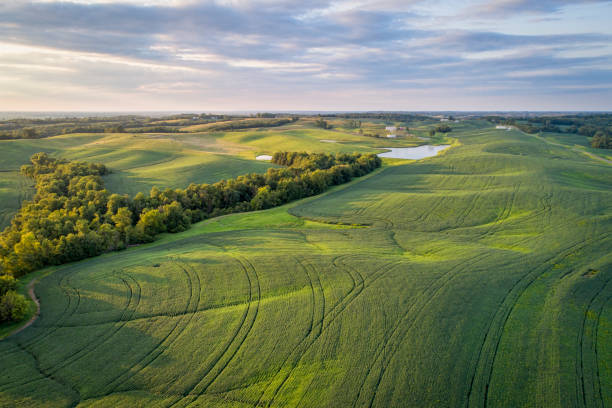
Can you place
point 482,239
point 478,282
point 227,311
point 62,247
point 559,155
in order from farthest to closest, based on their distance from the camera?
1. point 559,155
2. point 482,239
3. point 62,247
4. point 478,282
5. point 227,311

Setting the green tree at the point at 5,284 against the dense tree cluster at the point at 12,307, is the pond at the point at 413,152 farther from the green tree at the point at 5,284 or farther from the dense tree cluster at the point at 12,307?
the dense tree cluster at the point at 12,307

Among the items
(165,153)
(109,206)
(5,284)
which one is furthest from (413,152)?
(5,284)

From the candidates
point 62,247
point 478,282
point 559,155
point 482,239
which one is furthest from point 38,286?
point 559,155

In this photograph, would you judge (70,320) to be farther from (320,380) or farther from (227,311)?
(320,380)

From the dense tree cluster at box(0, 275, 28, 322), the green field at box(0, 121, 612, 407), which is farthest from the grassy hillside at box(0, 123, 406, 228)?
the dense tree cluster at box(0, 275, 28, 322)

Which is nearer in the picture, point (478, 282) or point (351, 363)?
point (351, 363)

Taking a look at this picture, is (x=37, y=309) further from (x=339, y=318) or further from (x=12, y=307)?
(x=339, y=318)

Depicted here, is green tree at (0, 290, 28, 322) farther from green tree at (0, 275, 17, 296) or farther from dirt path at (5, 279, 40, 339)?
green tree at (0, 275, 17, 296)
